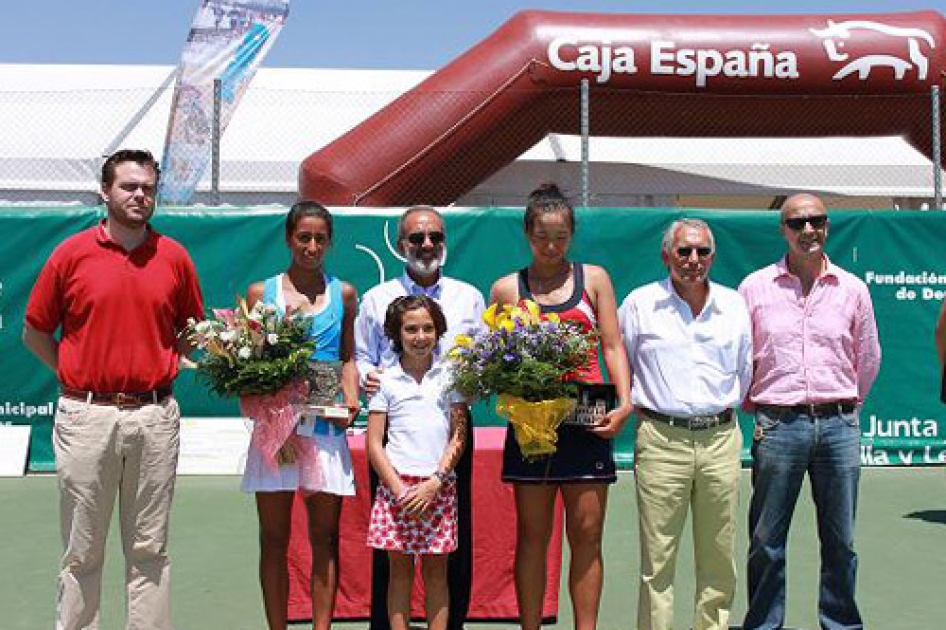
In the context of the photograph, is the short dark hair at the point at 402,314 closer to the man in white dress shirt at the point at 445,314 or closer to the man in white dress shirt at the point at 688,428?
the man in white dress shirt at the point at 445,314

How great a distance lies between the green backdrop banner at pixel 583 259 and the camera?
9.84m

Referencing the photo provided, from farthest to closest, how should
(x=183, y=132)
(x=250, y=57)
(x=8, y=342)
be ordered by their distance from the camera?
(x=250, y=57) < (x=183, y=132) < (x=8, y=342)

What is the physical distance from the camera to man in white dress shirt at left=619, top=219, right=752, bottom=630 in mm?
4652

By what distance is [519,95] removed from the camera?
37.3 feet

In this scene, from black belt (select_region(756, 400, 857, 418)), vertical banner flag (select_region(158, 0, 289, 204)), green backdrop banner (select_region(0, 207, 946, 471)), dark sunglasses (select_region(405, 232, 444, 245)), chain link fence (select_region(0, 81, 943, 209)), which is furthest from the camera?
chain link fence (select_region(0, 81, 943, 209))

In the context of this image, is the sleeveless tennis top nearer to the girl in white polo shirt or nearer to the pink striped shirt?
the girl in white polo shirt

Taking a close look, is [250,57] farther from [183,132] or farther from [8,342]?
[8,342]

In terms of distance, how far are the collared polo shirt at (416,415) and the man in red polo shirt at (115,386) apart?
854mm

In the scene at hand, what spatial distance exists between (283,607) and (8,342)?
611 centimetres

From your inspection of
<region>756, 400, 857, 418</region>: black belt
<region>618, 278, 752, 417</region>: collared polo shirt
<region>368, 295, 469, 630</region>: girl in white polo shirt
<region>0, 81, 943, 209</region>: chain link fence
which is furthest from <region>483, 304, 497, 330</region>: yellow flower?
<region>0, 81, 943, 209</region>: chain link fence

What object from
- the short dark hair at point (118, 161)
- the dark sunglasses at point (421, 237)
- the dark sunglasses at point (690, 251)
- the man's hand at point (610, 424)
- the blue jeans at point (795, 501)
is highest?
the short dark hair at point (118, 161)

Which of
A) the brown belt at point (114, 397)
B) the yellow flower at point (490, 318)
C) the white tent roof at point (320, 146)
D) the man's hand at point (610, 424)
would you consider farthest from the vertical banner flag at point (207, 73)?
the man's hand at point (610, 424)

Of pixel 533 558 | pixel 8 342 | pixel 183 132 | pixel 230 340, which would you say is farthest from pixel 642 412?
pixel 183 132

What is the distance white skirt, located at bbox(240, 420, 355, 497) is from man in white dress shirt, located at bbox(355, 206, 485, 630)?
188 mm
